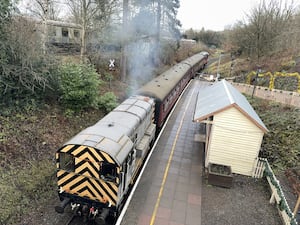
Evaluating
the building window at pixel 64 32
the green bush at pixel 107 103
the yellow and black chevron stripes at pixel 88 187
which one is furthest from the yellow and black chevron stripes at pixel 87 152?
the building window at pixel 64 32

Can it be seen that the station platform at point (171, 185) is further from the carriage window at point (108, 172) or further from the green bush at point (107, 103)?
the green bush at point (107, 103)

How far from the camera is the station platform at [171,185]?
27.6 feet

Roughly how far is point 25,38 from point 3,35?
38.0 inches

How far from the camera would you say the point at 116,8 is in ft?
71.3

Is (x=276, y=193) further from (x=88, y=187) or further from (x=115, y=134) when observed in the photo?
(x=88, y=187)

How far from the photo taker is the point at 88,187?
7.27 metres

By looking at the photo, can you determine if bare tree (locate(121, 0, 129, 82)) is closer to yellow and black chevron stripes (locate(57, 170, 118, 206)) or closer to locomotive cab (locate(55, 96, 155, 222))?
locomotive cab (locate(55, 96, 155, 222))

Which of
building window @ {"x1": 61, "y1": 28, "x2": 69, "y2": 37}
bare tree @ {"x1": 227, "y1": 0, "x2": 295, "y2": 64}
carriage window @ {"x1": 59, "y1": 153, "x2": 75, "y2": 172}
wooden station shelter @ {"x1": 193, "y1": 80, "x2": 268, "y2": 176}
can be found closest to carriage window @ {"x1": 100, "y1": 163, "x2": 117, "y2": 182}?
carriage window @ {"x1": 59, "y1": 153, "x2": 75, "y2": 172}

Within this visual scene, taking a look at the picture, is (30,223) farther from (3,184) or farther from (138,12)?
(138,12)

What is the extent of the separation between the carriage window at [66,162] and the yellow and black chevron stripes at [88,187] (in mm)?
155

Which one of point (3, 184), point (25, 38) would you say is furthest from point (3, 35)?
point (3, 184)

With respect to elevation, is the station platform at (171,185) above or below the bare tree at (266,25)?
below

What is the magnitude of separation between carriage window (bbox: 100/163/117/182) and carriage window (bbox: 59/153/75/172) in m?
0.95

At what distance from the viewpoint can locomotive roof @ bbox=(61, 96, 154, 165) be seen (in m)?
7.17
